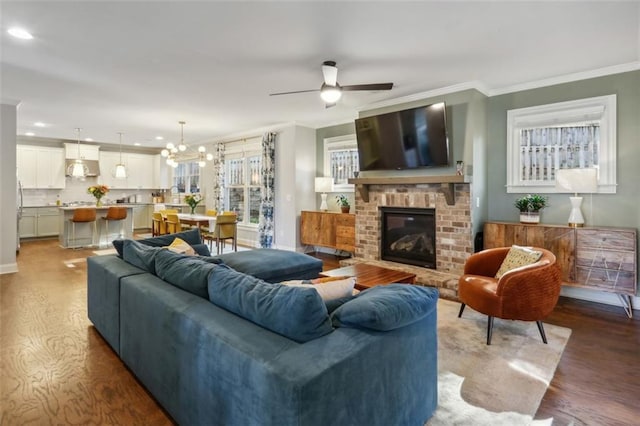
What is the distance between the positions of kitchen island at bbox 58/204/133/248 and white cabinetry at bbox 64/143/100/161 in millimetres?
2265

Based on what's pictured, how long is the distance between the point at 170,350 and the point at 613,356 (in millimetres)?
3313

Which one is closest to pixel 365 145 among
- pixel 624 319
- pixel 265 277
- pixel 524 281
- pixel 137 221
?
pixel 265 277

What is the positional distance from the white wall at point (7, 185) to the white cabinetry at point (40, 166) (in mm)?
4231

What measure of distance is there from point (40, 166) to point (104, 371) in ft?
29.1

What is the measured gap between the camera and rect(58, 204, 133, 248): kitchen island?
24.5ft

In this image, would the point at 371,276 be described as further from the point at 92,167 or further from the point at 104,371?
the point at 92,167

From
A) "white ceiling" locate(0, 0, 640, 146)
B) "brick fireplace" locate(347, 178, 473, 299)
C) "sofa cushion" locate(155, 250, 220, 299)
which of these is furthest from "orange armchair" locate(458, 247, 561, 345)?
"sofa cushion" locate(155, 250, 220, 299)

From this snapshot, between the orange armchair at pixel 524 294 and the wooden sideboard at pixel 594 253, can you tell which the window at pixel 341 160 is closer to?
the wooden sideboard at pixel 594 253

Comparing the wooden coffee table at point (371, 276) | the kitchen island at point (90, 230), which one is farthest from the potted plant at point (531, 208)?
the kitchen island at point (90, 230)

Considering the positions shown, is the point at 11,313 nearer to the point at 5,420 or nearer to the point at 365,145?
the point at 5,420

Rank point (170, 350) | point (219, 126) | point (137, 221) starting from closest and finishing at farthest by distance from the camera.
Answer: point (170, 350)
point (219, 126)
point (137, 221)

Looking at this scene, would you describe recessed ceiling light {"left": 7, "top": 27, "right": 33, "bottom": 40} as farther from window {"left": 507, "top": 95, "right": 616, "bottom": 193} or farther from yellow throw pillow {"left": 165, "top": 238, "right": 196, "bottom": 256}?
window {"left": 507, "top": 95, "right": 616, "bottom": 193}

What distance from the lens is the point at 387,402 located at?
1570mm

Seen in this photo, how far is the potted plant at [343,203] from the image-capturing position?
647 centimetres
